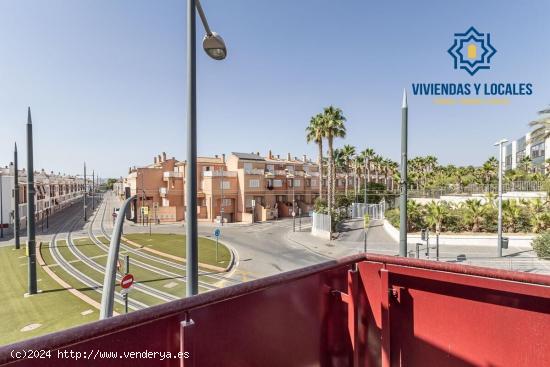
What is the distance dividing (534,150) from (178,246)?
7691 centimetres

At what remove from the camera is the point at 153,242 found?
3023cm

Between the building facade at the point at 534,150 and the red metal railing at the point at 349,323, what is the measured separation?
2601 centimetres

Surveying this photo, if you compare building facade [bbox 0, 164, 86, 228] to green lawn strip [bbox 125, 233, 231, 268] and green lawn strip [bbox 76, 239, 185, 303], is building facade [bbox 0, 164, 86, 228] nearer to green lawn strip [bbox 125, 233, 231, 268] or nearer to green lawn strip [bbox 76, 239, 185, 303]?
green lawn strip [bbox 76, 239, 185, 303]

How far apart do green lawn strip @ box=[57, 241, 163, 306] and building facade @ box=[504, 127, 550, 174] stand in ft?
91.1

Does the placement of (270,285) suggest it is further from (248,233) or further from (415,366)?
(248,233)

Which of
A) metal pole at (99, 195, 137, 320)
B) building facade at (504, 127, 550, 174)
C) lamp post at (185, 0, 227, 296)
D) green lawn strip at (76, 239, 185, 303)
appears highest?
building facade at (504, 127, 550, 174)

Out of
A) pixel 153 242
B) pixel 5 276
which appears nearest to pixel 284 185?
pixel 153 242

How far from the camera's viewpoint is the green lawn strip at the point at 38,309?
1182 centimetres

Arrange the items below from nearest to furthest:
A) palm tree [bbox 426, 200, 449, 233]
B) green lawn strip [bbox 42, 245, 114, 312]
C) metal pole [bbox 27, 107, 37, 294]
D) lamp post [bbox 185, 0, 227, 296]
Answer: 1. lamp post [bbox 185, 0, 227, 296]
2. green lawn strip [bbox 42, 245, 114, 312]
3. metal pole [bbox 27, 107, 37, 294]
4. palm tree [bbox 426, 200, 449, 233]

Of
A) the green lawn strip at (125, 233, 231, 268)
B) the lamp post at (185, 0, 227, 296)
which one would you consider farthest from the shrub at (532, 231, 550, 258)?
the lamp post at (185, 0, 227, 296)

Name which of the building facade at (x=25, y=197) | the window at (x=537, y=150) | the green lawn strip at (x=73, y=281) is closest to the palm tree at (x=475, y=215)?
the green lawn strip at (x=73, y=281)

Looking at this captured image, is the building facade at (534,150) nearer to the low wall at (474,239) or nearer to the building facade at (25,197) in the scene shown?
the low wall at (474,239)

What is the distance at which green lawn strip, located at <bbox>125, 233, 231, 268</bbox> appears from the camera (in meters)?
23.7

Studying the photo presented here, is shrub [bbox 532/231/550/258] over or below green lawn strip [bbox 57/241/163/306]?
over
